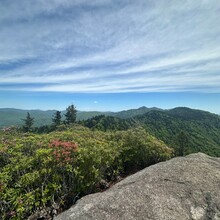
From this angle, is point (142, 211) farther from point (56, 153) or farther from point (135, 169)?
point (135, 169)

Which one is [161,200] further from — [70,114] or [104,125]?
[104,125]

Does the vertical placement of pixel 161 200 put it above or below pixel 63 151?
below

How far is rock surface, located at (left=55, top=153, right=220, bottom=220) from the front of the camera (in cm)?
834

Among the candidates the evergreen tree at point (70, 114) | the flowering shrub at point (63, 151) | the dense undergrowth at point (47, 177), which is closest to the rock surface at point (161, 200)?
the dense undergrowth at point (47, 177)

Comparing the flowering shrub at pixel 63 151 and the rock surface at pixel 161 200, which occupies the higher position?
the flowering shrub at pixel 63 151

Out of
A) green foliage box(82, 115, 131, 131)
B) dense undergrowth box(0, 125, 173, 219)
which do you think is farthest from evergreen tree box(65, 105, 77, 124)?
dense undergrowth box(0, 125, 173, 219)

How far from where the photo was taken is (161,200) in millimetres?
9000

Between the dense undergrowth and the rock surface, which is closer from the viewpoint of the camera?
the rock surface

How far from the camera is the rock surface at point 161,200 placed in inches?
328

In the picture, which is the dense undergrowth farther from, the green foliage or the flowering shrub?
the green foliage

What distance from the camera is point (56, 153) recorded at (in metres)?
12.5

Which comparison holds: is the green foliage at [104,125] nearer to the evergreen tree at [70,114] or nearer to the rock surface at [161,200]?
the evergreen tree at [70,114]

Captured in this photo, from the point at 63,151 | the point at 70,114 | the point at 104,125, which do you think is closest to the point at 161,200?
the point at 63,151

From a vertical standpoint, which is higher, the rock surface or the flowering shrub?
the flowering shrub
